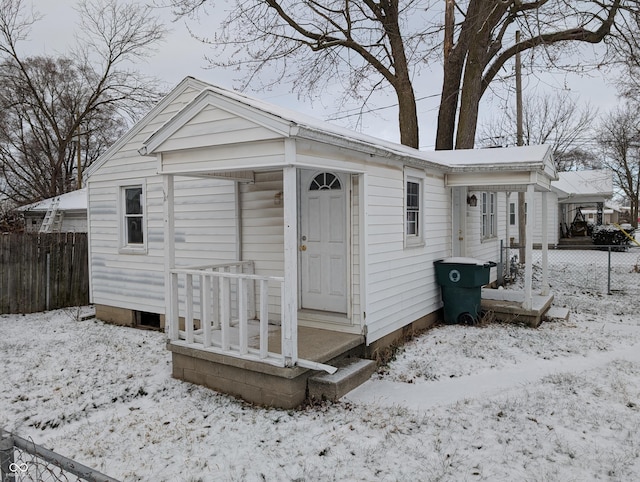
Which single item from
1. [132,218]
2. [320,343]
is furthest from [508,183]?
[132,218]

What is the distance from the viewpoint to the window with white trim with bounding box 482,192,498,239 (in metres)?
10.7

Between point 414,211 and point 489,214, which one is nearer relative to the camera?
point 414,211

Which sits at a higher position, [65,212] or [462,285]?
[65,212]

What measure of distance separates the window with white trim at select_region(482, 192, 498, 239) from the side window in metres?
7.18

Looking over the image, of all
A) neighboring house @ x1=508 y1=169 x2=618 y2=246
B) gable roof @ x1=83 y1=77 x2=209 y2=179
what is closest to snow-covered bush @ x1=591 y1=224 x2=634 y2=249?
neighboring house @ x1=508 y1=169 x2=618 y2=246

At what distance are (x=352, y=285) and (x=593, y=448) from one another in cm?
291

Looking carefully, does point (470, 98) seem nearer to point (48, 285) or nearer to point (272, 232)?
point (272, 232)

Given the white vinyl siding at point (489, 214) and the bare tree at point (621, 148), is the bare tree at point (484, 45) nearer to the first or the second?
the white vinyl siding at point (489, 214)

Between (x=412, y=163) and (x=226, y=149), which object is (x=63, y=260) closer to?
(x=226, y=149)

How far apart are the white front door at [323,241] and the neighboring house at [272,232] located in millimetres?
20

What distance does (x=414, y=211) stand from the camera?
719cm

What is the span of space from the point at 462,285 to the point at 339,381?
12.0 feet

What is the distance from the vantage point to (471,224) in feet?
31.2

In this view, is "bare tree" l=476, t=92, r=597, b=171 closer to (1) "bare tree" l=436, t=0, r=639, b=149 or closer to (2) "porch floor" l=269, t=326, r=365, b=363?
(1) "bare tree" l=436, t=0, r=639, b=149
